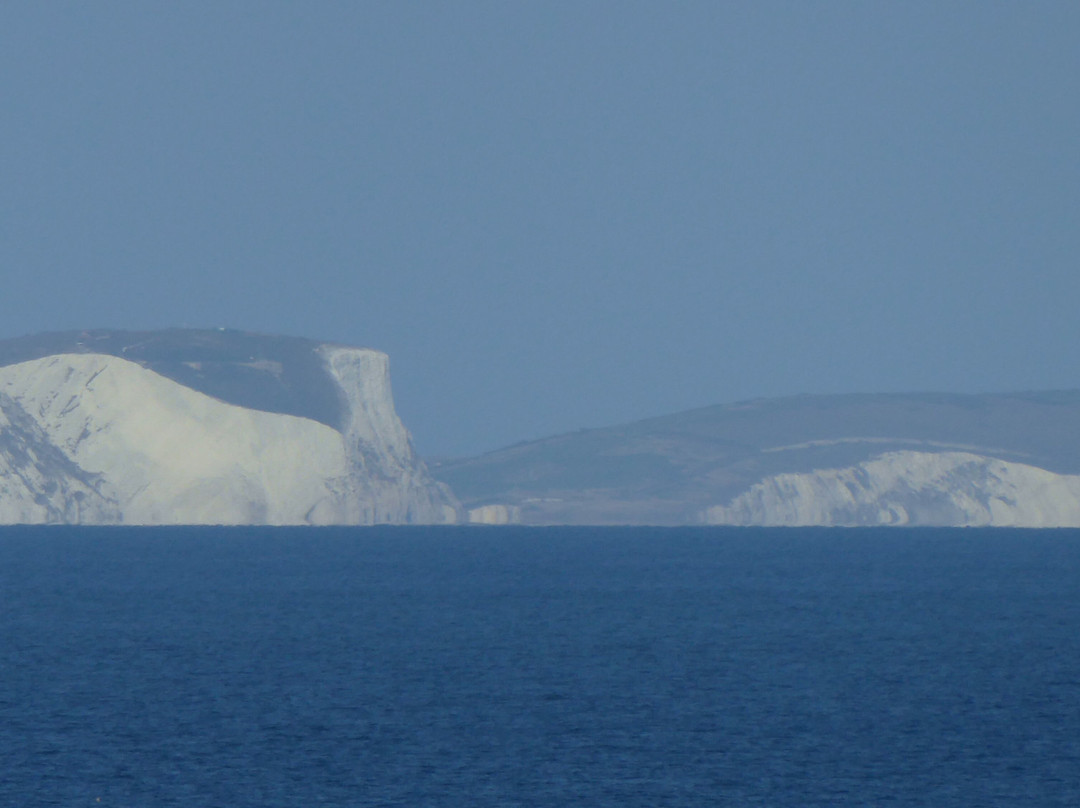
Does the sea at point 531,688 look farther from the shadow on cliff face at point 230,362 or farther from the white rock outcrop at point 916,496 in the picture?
the white rock outcrop at point 916,496

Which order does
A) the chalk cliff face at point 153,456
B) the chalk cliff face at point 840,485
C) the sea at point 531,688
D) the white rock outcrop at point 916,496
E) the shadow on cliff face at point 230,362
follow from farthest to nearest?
the chalk cliff face at point 840,485 < the white rock outcrop at point 916,496 < the shadow on cliff face at point 230,362 < the chalk cliff face at point 153,456 < the sea at point 531,688

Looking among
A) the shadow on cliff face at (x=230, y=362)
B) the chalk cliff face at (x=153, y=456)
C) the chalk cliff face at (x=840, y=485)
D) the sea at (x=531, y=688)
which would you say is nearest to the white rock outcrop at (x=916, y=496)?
the chalk cliff face at (x=840, y=485)

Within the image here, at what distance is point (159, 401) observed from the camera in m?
137

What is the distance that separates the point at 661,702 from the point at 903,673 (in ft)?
33.9

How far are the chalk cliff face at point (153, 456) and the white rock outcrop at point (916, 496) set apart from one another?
5293cm

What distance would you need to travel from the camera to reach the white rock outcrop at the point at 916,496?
17638cm

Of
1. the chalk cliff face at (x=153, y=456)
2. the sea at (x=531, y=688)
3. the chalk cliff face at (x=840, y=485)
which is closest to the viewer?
the sea at (x=531, y=688)

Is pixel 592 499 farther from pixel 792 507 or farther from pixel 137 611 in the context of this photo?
pixel 137 611

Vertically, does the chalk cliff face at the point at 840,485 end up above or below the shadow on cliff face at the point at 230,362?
below

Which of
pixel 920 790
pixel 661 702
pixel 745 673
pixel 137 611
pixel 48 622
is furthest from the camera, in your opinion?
pixel 137 611

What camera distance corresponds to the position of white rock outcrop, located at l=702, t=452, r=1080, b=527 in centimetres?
17638

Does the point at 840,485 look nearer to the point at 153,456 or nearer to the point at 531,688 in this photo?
the point at 153,456

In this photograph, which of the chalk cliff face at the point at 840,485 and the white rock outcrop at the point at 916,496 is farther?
the chalk cliff face at the point at 840,485

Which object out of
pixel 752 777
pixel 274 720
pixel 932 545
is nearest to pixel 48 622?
pixel 274 720
